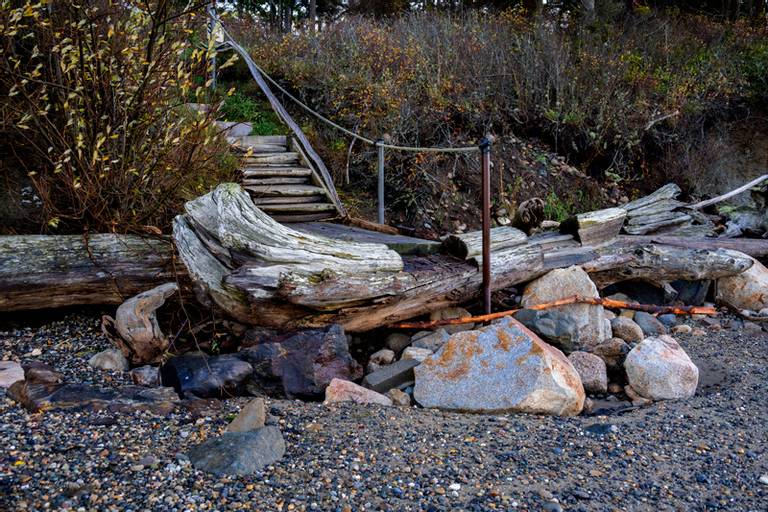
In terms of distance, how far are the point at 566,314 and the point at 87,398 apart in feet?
11.6

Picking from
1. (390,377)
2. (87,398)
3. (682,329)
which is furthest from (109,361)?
(682,329)

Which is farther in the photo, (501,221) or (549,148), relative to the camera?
(549,148)

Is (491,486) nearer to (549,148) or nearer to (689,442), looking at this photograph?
(689,442)

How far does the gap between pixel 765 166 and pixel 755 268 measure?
5437 mm

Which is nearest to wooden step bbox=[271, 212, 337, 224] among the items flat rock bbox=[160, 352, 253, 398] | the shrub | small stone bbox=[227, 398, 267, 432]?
the shrub

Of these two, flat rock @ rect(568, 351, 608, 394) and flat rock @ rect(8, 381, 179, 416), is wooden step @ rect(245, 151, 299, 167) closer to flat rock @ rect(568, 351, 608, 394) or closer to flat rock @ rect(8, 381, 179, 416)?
Answer: flat rock @ rect(8, 381, 179, 416)

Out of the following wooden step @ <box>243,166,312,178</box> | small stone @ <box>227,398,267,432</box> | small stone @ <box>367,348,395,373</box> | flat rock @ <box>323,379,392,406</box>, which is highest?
wooden step @ <box>243,166,312,178</box>

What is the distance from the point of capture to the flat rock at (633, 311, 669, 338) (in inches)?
223

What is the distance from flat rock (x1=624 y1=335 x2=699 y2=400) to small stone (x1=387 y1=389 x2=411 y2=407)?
1635mm

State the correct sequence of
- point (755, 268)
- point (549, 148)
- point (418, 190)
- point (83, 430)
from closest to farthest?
point (83, 430), point (755, 268), point (418, 190), point (549, 148)

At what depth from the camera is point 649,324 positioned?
572 cm

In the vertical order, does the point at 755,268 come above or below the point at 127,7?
below

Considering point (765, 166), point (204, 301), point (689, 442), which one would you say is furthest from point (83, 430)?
point (765, 166)

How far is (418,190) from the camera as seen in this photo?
8.62 m
